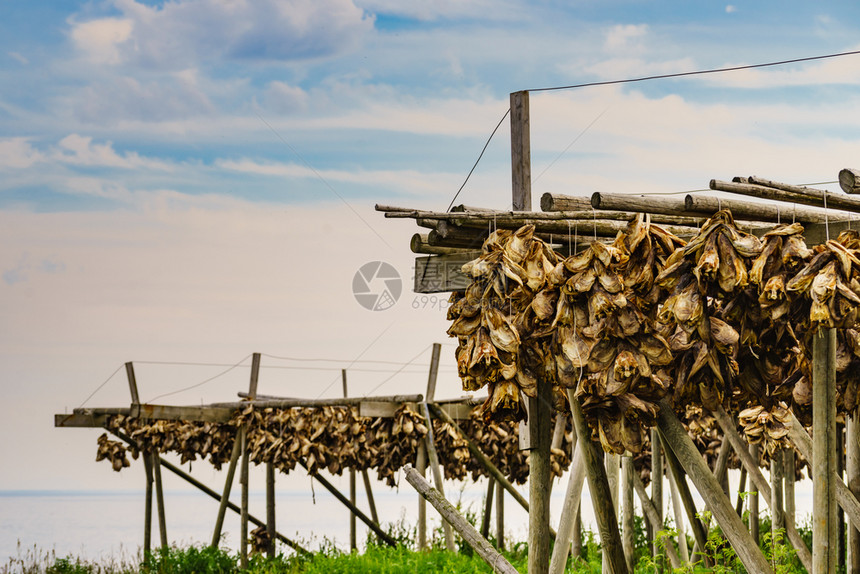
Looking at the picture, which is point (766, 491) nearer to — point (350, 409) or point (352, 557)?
point (352, 557)

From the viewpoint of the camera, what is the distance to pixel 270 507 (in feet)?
47.7

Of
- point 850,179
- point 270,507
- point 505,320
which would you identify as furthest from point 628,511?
point 270,507

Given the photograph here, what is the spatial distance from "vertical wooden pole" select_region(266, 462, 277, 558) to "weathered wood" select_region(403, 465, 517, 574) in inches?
363

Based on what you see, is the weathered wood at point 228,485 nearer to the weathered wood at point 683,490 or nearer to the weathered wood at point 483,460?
the weathered wood at point 483,460

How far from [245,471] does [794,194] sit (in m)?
11.2

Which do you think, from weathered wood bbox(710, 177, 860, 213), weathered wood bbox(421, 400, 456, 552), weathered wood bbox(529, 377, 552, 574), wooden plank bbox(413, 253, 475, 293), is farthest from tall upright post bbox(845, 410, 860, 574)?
weathered wood bbox(421, 400, 456, 552)

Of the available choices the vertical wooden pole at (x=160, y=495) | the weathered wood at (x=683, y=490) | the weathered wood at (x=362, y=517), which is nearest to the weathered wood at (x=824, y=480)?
the weathered wood at (x=683, y=490)

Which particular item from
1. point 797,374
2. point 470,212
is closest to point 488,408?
point 470,212

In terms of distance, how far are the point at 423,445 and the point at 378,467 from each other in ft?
4.28

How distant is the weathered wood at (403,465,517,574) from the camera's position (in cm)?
516

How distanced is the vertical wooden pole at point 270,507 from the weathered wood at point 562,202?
1028 cm

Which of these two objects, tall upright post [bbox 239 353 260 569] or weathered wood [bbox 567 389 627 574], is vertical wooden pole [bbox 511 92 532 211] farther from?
tall upright post [bbox 239 353 260 569]

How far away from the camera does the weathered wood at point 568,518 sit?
18.4 feet

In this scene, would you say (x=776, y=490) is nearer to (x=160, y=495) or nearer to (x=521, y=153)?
(x=521, y=153)
